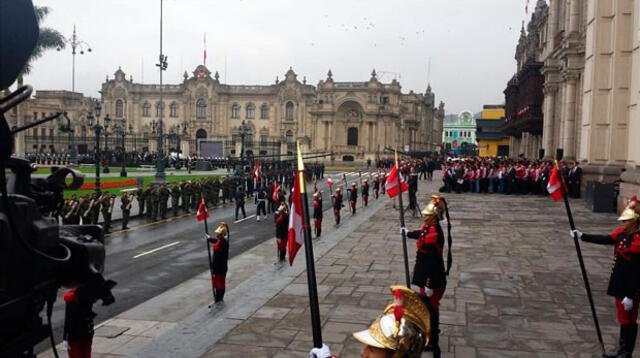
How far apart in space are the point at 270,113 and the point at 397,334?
3542 inches

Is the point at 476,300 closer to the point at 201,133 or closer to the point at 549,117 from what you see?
the point at 549,117

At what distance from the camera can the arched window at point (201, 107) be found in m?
92.3

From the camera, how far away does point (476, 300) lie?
9664 mm

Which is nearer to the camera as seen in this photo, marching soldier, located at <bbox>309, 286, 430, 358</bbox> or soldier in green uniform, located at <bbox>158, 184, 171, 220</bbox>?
marching soldier, located at <bbox>309, 286, 430, 358</bbox>

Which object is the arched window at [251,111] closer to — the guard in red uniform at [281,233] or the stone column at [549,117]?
the stone column at [549,117]

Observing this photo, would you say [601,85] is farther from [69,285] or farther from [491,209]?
[69,285]

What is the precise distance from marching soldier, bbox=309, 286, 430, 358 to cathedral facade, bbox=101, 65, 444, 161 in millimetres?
79180

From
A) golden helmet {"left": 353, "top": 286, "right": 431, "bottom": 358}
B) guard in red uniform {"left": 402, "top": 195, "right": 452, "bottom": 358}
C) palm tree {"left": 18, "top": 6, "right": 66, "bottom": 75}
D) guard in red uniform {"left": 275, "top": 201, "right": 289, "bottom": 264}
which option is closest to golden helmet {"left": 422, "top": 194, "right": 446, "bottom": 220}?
guard in red uniform {"left": 402, "top": 195, "right": 452, "bottom": 358}

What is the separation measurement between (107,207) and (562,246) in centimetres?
1352

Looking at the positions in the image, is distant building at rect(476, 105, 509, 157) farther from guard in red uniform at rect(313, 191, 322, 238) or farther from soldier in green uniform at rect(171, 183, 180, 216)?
guard in red uniform at rect(313, 191, 322, 238)

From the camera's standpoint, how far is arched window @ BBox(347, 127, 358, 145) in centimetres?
8619

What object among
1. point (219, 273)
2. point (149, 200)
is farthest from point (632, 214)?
point (149, 200)

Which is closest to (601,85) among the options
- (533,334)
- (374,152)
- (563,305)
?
(563,305)

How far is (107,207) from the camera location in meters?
18.4
